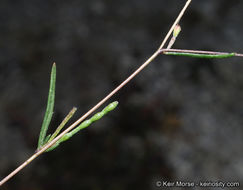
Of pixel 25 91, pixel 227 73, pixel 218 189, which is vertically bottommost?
pixel 218 189

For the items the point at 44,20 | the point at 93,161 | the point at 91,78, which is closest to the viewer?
the point at 93,161

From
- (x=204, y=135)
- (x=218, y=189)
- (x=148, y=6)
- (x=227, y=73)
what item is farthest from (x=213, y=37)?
(x=218, y=189)

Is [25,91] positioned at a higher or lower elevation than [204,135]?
higher

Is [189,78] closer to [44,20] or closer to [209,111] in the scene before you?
[209,111]

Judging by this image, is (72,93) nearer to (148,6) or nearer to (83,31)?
(83,31)

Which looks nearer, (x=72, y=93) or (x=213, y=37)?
(x=72, y=93)

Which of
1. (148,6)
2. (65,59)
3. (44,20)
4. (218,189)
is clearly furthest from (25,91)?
(218,189)

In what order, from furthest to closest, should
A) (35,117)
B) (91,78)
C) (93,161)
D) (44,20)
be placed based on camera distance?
(44,20)
(91,78)
(35,117)
(93,161)
